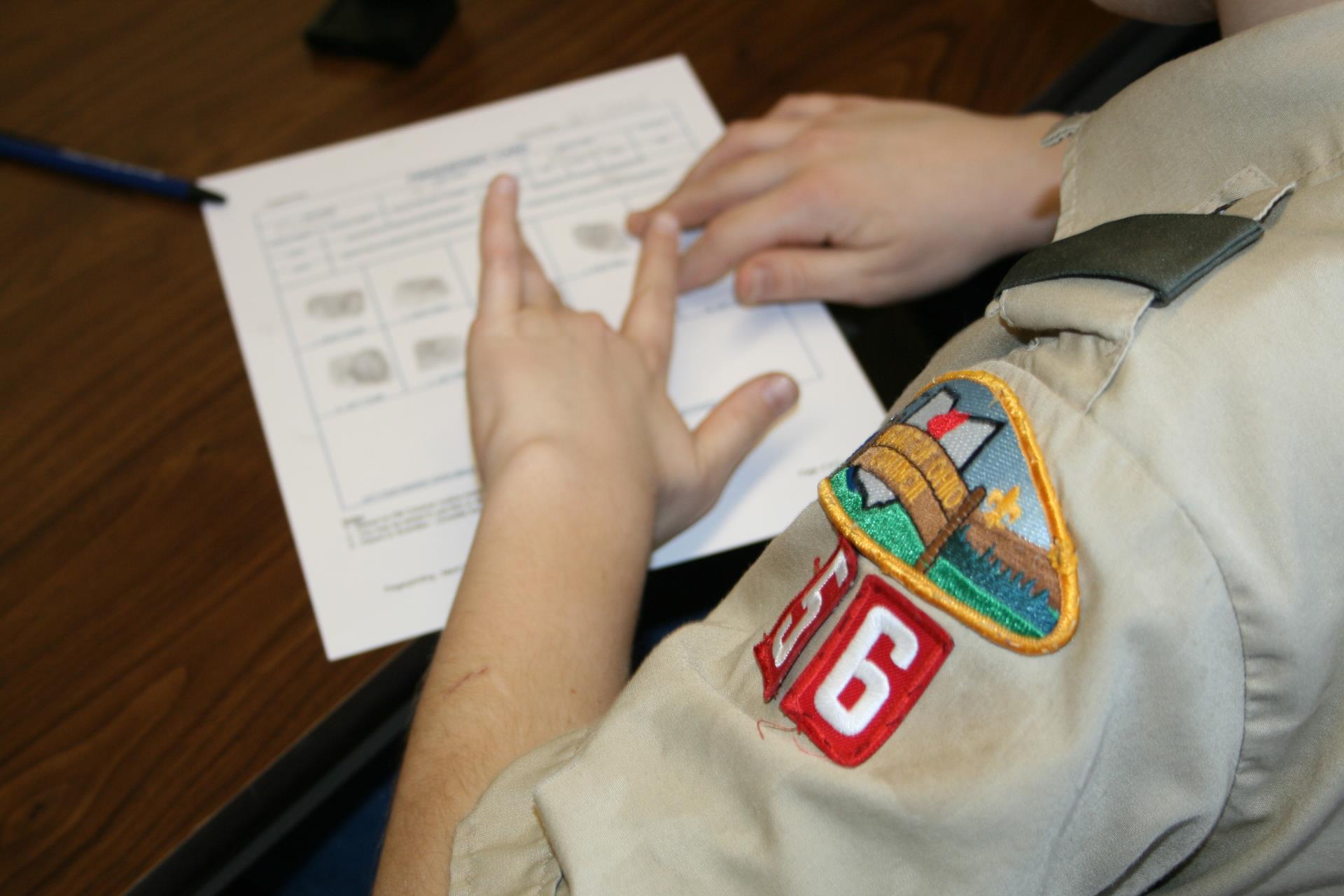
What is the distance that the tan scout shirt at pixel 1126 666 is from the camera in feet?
1.08

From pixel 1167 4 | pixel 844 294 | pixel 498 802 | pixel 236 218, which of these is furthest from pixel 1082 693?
pixel 236 218

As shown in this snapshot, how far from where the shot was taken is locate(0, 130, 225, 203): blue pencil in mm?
805

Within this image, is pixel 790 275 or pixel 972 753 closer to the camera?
pixel 972 753

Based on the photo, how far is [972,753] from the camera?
34 centimetres

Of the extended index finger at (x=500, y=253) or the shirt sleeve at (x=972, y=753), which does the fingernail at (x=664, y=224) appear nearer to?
the extended index finger at (x=500, y=253)

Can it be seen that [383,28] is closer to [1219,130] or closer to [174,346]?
[174,346]

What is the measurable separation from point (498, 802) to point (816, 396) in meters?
0.35

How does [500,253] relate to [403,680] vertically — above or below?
above

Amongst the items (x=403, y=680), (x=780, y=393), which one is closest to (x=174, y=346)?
(x=403, y=680)

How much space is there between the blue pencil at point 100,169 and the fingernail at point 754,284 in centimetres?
39

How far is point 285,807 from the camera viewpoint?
0.61 m

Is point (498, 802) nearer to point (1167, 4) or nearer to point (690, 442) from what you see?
point (690, 442)

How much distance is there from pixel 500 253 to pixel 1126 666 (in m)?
0.51

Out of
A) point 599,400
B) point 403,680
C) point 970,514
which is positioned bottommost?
point 403,680
